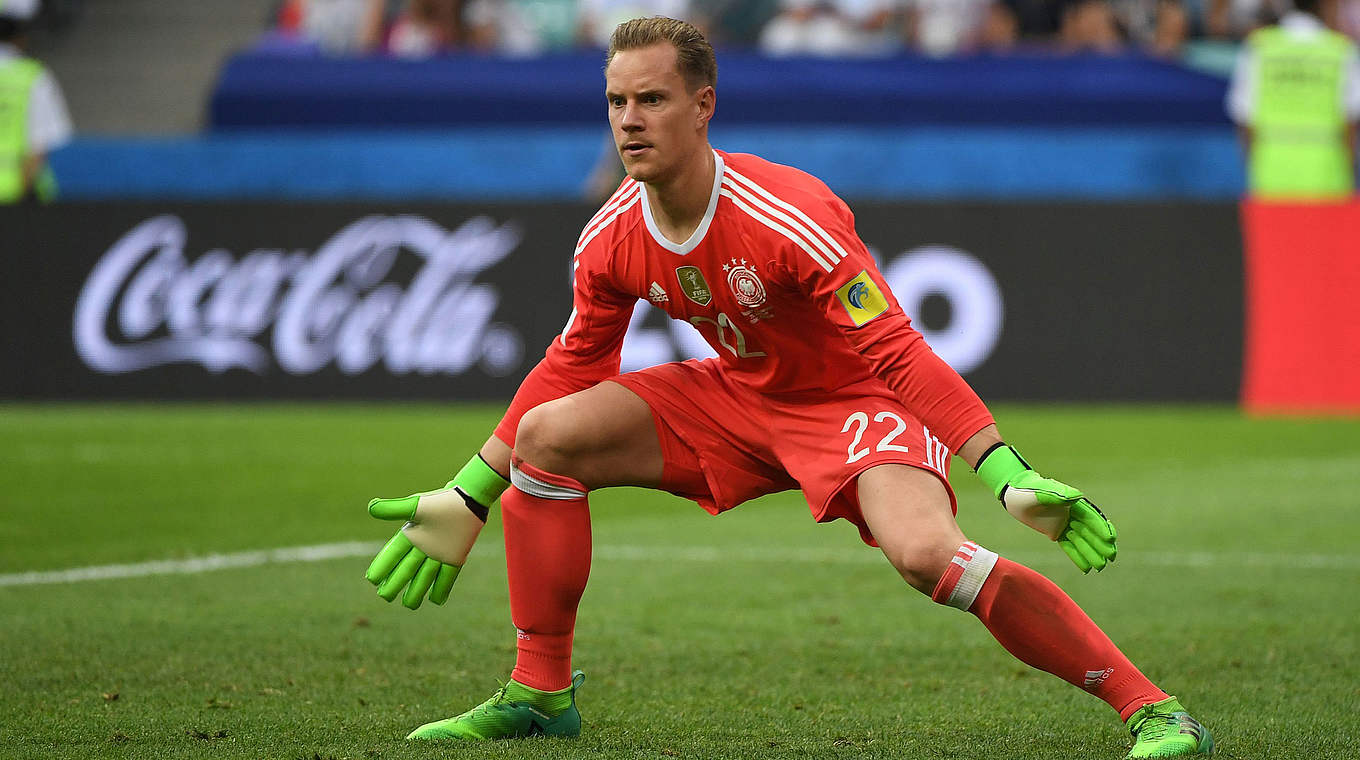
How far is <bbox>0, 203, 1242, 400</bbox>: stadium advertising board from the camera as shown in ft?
45.2

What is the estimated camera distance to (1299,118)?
47.4 ft

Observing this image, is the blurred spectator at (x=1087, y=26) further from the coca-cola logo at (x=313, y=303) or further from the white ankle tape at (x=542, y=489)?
the white ankle tape at (x=542, y=489)

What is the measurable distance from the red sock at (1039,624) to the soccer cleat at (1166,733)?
3cm

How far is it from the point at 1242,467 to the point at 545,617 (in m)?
6.97

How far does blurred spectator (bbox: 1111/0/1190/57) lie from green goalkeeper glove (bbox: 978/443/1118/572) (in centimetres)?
1414

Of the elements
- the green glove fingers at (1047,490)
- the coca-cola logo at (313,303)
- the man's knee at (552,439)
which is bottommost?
the coca-cola logo at (313,303)

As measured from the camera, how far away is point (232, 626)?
5.86m

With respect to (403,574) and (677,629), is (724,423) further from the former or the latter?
(677,629)

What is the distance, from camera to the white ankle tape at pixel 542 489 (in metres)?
4.58

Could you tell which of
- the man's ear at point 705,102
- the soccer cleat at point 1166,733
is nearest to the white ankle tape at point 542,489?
the man's ear at point 705,102

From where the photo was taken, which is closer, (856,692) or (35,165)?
(856,692)

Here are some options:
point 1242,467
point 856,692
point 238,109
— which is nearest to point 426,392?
point 238,109

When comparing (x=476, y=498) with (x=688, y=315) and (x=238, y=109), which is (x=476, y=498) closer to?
(x=688, y=315)

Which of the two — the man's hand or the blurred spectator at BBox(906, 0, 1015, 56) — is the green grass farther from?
the blurred spectator at BBox(906, 0, 1015, 56)
